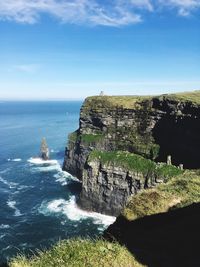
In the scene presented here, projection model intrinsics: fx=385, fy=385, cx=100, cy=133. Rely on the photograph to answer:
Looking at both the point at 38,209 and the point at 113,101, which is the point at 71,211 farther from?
the point at 113,101

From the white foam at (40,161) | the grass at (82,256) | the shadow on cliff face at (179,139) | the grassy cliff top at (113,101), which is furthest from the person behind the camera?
the white foam at (40,161)

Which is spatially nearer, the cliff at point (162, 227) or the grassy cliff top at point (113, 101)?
the cliff at point (162, 227)


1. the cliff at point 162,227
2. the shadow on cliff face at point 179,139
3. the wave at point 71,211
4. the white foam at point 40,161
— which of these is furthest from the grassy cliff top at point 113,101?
the cliff at point 162,227

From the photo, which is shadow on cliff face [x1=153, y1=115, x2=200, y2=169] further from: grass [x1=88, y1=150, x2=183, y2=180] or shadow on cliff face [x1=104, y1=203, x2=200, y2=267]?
shadow on cliff face [x1=104, y1=203, x2=200, y2=267]

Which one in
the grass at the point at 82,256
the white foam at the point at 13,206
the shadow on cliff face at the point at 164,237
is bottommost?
the white foam at the point at 13,206

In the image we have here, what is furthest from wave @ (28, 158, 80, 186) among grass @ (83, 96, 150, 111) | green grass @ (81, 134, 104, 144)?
grass @ (83, 96, 150, 111)

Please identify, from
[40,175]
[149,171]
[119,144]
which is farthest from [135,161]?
[40,175]

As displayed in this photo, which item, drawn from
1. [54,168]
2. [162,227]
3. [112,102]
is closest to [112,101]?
[112,102]

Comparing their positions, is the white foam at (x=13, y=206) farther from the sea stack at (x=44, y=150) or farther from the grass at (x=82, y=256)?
the grass at (x=82, y=256)
